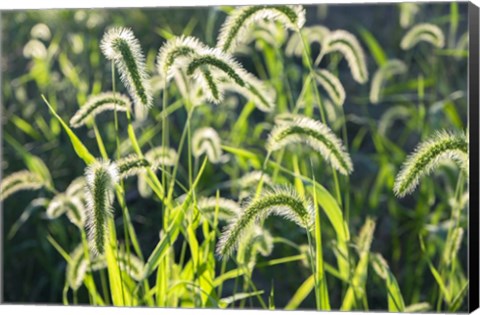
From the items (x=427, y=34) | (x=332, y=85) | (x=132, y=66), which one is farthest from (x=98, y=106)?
(x=427, y=34)

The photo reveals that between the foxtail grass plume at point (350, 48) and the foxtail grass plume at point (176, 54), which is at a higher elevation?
the foxtail grass plume at point (350, 48)

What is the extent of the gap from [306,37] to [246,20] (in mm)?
1073

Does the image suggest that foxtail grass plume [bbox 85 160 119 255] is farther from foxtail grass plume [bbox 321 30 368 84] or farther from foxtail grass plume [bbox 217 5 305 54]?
foxtail grass plume [bbox 321 30 368 84]

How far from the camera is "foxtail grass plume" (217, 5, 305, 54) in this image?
110 inches

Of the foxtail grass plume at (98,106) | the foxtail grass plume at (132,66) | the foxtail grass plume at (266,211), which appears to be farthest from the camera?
the foxtail grass plume at (98,106)

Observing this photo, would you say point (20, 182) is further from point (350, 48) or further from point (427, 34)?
point (427, 34)

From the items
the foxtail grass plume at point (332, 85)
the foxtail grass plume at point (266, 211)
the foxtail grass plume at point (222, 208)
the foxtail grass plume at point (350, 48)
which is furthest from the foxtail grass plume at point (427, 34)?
the foxtail grass plume at point (266, 211)

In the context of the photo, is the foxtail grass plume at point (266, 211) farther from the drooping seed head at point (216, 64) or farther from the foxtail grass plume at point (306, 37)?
the foxtail grass plume at point (306, 37)

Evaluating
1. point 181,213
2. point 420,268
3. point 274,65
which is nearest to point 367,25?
point 274,65

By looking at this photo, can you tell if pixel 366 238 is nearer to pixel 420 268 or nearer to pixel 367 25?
pixel 420 268

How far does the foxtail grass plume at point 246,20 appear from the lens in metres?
2.79

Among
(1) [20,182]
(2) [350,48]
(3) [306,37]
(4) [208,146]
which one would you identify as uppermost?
(3) [306,37]

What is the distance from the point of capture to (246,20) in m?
2.82

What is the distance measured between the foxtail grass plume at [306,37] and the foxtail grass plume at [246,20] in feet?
1.89
